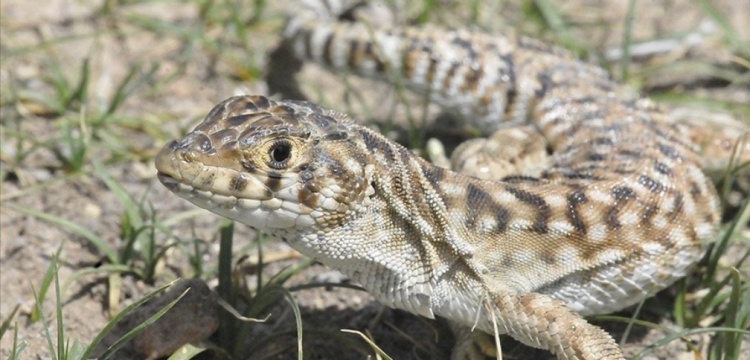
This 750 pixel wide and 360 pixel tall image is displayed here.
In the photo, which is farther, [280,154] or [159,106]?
[159,106]

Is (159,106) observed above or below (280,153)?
above

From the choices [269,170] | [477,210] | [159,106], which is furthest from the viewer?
[159,106]

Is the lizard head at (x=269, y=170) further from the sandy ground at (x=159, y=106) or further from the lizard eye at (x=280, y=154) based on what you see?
the sandy ground at (x=159, y=106)

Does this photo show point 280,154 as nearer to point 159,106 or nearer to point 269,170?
point 269,170

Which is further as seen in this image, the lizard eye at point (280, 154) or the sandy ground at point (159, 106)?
the sandy ground at point (159, 106)

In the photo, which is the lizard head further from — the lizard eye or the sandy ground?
the sandy ground

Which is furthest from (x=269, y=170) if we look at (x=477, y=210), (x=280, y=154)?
(x=477, y=210)

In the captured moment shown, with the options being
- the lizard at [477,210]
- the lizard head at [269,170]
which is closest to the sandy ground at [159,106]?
the lizard at [477,210]

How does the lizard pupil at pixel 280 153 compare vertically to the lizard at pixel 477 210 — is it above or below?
above
